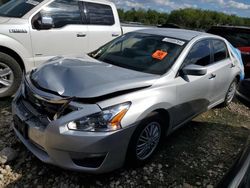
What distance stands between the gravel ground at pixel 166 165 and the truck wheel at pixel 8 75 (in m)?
0.21

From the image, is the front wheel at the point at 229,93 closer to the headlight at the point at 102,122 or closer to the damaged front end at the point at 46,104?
the headlight at the point at 102,122

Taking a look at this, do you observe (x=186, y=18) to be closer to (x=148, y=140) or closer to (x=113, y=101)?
(x=148, y=140)

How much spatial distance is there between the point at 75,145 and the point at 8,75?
264 cm

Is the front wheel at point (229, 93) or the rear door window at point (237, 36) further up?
the rear door window at point (237, 36)

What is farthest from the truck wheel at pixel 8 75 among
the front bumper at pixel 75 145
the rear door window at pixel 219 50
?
the rear door window at pixel 219 50

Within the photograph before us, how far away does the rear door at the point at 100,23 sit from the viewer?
552 cm

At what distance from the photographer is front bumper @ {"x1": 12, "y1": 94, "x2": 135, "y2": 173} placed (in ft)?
8.29

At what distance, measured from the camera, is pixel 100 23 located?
5719mm

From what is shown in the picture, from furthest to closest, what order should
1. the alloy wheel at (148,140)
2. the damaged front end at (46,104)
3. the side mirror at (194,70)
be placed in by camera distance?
the side mirror at (194,70) < the alloy wheel at (148,140) < the damaged front end at (46,104)

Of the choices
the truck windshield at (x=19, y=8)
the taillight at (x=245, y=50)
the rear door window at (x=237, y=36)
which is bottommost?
the taillight at (x=245, y=50)

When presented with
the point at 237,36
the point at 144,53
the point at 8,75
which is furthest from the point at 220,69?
the point at 8,75

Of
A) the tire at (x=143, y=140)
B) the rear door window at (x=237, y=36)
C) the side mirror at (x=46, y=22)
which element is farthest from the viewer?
the rear door window at (x=237, y=36)

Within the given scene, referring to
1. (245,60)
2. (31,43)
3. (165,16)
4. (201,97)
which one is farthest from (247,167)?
(165,16)

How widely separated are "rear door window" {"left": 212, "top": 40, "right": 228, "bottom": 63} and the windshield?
1.01m
